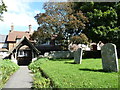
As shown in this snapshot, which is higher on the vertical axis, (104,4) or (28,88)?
(104,4)

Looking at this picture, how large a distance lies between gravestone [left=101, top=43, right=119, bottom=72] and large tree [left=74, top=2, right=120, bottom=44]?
1388 centimetres

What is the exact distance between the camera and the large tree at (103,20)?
25.2 meters

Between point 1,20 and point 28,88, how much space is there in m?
8.09

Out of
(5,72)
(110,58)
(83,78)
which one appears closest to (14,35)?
(5,72)

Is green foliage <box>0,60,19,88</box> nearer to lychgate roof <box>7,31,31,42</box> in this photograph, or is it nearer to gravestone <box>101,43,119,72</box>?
gravestone <box>101,43,119,72</box>

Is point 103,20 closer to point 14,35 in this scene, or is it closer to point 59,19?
point 59,19

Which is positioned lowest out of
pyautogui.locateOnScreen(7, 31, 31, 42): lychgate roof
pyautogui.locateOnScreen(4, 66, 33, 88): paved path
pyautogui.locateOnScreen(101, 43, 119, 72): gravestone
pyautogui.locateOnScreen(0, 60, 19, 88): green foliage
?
pyautogui.locateOnScreen(4, 66, 33, 88): paved path

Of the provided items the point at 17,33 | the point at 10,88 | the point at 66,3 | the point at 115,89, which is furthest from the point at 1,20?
the point at 17,33

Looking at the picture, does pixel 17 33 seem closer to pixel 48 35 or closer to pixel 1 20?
pixel 48 35

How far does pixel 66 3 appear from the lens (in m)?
27.2

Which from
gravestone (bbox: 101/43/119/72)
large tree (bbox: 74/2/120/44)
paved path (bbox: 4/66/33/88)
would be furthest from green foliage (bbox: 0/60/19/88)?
Answer: large tree (bbox: 74/2/120/44)

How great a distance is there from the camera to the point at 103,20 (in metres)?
26.3

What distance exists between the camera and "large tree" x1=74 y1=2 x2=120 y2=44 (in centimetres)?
2523

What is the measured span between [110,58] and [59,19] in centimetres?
1619
